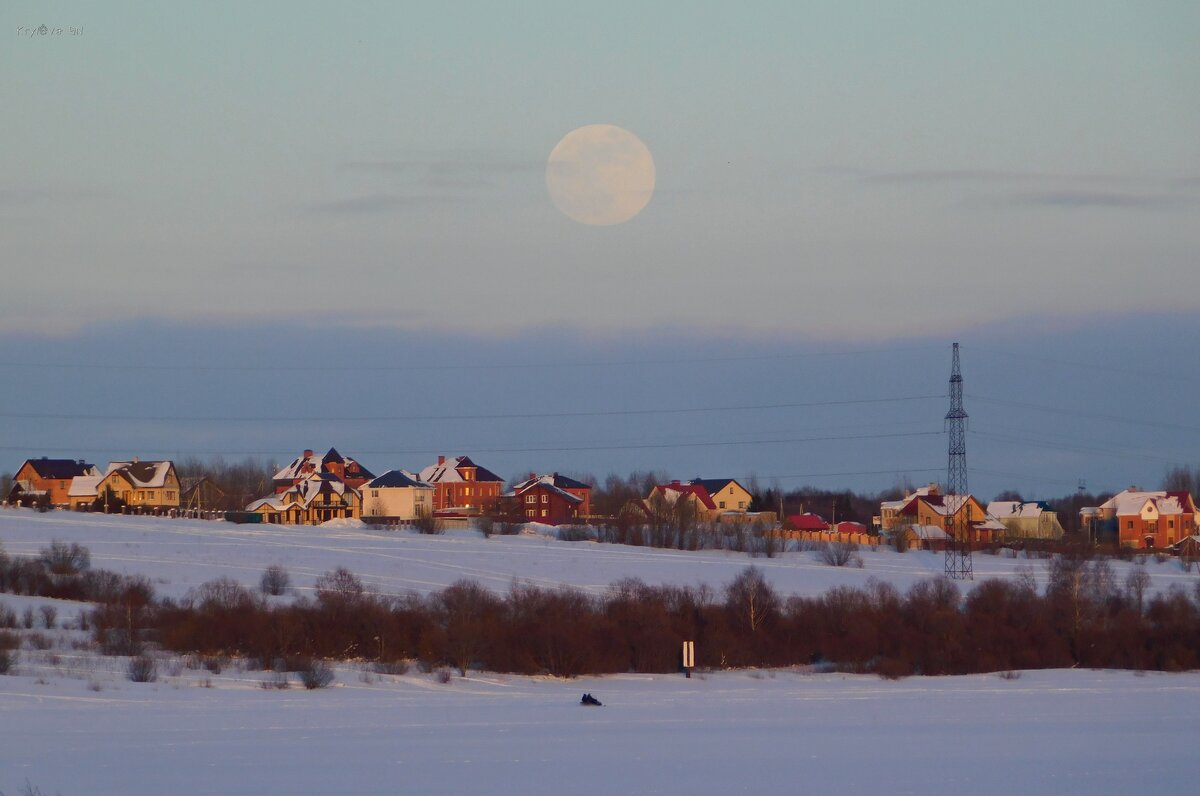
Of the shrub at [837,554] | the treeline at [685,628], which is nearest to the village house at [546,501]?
the shrub at [837,554]

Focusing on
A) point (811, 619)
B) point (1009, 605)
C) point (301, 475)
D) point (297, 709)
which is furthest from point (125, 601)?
point (301, 475)

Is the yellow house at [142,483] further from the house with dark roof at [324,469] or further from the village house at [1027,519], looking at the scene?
the village house at [1027,519]

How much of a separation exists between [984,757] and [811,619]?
24458 millimetres

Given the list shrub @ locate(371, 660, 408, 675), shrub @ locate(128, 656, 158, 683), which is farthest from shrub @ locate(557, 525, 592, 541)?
shrub @ locate(128, 656, 158, 683)

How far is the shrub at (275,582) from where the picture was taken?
45031mm

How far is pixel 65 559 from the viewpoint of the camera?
4806 centimetres

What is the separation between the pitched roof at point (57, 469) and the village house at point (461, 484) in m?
28.9

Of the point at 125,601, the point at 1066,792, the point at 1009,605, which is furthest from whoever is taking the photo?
the point at 1009,605

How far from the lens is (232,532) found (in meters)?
65.1

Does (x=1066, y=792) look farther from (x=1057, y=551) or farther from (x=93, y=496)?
(x=93, y=496)

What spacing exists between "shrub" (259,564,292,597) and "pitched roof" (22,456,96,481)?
242 feet

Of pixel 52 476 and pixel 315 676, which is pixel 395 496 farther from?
pixel 315 676

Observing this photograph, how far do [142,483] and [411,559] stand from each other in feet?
189

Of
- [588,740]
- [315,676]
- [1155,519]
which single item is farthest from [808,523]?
[588,740]
